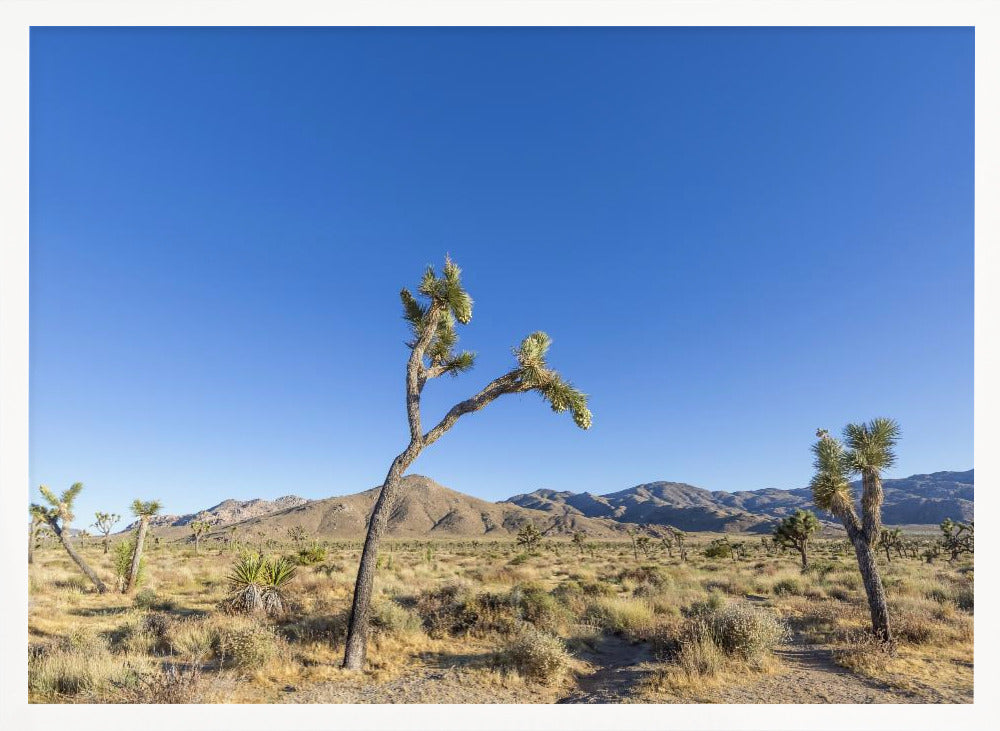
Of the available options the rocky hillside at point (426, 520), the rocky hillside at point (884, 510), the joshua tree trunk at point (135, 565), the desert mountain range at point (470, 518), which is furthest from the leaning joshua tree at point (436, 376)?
the rocky hillside at point (884, 510)

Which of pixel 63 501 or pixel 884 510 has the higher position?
pixel 63 501

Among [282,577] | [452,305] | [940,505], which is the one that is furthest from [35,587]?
[940,505]

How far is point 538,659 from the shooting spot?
7277 mm

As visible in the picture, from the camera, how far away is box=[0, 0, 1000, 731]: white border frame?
5734 millimetres

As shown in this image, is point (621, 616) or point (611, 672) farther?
point (621, 616)

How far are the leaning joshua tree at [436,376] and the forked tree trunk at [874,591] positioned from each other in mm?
5742

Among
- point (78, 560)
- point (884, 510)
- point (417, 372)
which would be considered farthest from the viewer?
point (884, 510)

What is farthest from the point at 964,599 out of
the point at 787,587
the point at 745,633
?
the point at 745,633

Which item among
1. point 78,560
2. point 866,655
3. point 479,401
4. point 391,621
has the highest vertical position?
point 479,401

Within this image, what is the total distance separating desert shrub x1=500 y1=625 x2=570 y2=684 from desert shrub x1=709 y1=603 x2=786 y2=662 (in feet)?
8.22

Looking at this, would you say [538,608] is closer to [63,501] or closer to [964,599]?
[964,599]

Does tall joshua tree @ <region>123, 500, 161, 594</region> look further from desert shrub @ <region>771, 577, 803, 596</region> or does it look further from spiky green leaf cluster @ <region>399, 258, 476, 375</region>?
desert shrub @ <region>771, 577, 803, 596</region>

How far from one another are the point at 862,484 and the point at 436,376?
328 inches
